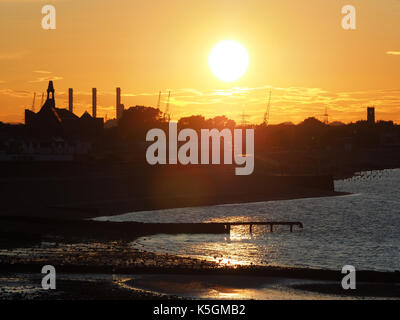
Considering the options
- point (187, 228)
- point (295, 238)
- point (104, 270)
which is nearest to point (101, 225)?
point (187, 228)

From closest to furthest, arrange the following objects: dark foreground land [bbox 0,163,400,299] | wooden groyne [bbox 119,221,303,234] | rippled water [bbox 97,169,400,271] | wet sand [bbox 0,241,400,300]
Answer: wet sand [bbox 0,241,400,300]
dark foreground land [bbox 0,163,400,299]
rippled water [bbox 97,169,400,271]
wooden groyne [bbox 119,221,303,234]

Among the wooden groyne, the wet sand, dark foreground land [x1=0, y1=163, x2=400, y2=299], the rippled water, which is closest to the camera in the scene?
the wet sand

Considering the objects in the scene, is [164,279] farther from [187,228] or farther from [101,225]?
[187,228]

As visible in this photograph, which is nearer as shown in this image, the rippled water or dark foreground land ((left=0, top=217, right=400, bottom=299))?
dark foreground land ((left=0, top=217, right=400, bottom=299))

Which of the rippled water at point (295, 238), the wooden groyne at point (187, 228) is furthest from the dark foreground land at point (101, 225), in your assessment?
the rippled water at point (295, 238)

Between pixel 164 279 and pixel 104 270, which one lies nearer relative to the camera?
pixel 164 279

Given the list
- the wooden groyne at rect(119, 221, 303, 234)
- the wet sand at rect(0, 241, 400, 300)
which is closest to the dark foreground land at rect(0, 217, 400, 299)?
the wet sand at rect(0, 241, 400, 300)

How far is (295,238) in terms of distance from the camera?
65312mm

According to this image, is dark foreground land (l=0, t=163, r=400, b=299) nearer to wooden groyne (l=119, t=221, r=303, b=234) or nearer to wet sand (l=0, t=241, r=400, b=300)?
wet sand (l=0, t=241, r=400, b=300)

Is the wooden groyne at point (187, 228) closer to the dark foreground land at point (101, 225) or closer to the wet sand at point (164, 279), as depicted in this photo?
the dark foreground land at point (101, 225)

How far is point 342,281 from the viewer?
3794 centimetres

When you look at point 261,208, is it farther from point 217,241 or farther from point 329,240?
point 217,241

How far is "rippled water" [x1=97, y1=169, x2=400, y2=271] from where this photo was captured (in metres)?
51.4

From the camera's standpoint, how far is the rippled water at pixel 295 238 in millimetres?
51438
